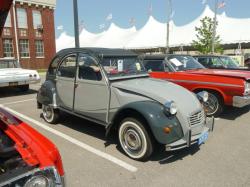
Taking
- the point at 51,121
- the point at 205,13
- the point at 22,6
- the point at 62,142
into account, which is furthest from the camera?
the point at 205,13

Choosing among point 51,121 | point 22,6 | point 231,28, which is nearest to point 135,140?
point 51,121

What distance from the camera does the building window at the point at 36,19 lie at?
27.0m

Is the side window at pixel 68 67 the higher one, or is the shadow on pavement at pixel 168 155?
the side window at pixel 68 67

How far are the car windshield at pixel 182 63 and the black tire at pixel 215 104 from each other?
1204 mm

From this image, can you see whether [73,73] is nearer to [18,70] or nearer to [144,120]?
[144,120]

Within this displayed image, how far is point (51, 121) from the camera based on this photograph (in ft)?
19.9

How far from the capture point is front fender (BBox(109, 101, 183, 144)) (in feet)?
12.1

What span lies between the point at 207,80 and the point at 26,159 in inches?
217

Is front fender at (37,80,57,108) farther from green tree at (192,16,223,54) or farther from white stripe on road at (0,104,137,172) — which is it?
green tree at (192,16,223,54)

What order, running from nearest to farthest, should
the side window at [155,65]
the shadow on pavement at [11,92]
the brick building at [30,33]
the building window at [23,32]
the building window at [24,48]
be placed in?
the side window at [155,65]
the shadow on pavement at [11,92]
the brick building at [30,33]
the building window at [23,32]
the building window at [24,48]

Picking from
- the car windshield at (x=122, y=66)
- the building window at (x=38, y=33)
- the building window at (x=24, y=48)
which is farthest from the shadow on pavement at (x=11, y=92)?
the building window at (x=38, y=33)

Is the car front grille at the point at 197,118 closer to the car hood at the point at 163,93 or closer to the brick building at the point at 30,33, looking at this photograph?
the car hood at the point at 163,93

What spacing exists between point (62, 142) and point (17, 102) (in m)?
4.83

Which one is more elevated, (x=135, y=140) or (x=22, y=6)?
(x=22, y=6)
